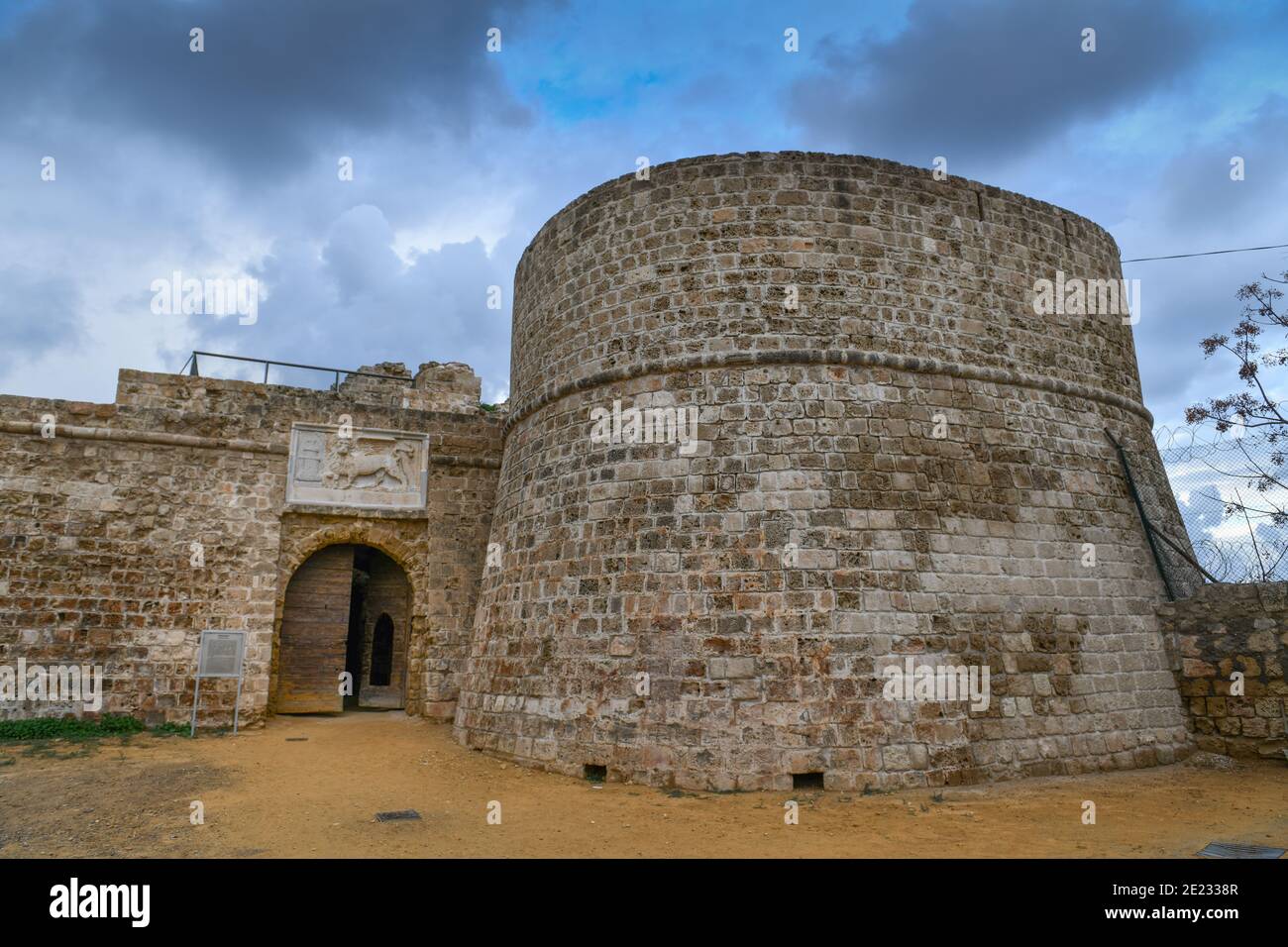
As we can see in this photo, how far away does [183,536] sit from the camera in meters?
11.3

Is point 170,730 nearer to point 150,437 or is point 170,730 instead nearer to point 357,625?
point 150,437

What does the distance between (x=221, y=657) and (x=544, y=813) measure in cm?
639

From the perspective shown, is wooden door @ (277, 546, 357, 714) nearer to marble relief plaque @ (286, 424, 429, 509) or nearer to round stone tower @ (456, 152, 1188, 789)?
marble relief plaque @ (286, 424, 429, 509)

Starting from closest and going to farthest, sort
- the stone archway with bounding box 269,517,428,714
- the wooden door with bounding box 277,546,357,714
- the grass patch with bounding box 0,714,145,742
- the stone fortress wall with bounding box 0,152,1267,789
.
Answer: the stone fortress wall with bounding box 0,152,1267,789 → the grass patch with bounding box 0,714,145,742 → the stone archway with bounding box 269,517,428,714 → the wooden door with bounding box 277,546,357,714

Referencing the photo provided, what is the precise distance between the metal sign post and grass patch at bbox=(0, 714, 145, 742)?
808 millimetres

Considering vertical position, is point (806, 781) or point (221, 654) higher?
point (221, 654)

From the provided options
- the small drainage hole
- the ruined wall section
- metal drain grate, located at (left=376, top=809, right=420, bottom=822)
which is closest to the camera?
metal drain grate, located at (left=376, top=809, right=420, bottom=822)

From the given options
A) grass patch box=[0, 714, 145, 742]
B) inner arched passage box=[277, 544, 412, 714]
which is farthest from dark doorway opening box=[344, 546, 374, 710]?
grass patch box=[0, 714, 145, 742]

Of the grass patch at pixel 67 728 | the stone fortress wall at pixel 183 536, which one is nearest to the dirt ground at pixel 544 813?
the grass patch at pixel 67 728

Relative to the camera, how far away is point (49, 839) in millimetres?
6023

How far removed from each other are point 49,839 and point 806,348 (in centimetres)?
805

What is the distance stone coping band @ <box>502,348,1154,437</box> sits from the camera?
347 inches

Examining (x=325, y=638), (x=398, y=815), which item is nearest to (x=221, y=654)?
(x=325, y=638)

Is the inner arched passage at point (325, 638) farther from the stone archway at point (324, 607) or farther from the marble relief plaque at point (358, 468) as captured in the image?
the marble relief plaque at point (358, 468)
